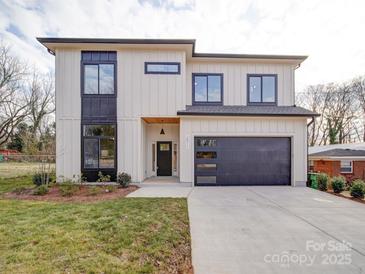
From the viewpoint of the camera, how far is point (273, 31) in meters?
10.9

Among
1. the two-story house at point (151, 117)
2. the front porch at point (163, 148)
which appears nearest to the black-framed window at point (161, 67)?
the two-story house at point (151, 117)

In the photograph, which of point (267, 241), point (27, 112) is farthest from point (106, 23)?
point (27, 112)

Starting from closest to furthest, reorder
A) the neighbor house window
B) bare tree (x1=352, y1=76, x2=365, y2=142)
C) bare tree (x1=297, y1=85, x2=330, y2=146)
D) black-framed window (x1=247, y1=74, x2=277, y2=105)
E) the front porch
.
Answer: black-framed window (x1=247, y1=74, x2=277, y2=105), the front porch, the neighbor house window, bare tree (x1=352, y1=76, x2=365, y2=142), bare tree (x1=297, y1=85, x2=330, y2=146)

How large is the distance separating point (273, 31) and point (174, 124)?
23.5ft

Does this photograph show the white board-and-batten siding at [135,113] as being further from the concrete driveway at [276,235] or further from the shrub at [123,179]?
the concrete driveway at [276,235]

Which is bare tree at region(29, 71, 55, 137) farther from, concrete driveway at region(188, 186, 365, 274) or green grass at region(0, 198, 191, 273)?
concrete driveway at region(188, 186, 365, 274)

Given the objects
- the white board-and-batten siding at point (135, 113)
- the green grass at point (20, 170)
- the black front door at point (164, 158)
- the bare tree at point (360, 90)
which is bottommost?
the green grass at point (20, 170)

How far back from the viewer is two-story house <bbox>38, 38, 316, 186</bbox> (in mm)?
10258

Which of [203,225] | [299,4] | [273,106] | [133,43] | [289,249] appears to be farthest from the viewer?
[273,106]

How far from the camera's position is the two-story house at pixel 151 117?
404 inches

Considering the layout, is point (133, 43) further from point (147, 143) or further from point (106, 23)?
point (147, 143)

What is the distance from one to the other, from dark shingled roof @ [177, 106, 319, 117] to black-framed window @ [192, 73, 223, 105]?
2.02ft

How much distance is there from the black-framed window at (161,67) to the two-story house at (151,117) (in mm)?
47

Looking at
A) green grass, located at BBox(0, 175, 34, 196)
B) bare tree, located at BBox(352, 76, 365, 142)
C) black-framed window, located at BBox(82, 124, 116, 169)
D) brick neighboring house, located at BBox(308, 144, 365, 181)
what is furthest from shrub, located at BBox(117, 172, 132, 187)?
bare tree, located at BBox(352, 76, 365, 142)
